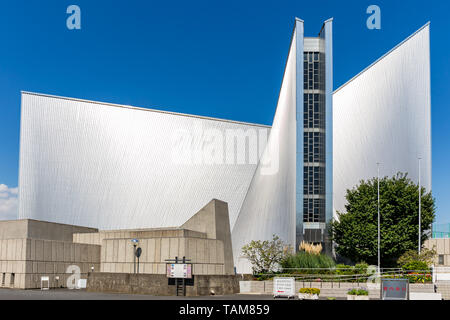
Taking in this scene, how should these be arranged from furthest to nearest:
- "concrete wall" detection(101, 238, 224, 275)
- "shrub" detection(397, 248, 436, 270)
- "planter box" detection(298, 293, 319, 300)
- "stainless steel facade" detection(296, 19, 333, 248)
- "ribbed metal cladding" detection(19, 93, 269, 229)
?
"ribbed metal cladding" detection(19, 93, 269, 229)
"stainless steel facade" detection(296, 19, 333, 248)
"shrub" detection(397, 248, 436, 270)
"concrete wall" detection(101, 238, 224, 275)
"planter box" detection(298, 293, 319, 300)

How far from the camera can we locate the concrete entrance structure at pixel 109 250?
23688mm

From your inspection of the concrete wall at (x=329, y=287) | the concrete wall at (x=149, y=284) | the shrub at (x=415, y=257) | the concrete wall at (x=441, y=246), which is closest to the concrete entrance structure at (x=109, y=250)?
the concrete wall at (x=149, y=284)

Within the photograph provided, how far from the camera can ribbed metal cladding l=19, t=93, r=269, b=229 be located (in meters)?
40.8

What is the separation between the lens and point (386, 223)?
31078mm

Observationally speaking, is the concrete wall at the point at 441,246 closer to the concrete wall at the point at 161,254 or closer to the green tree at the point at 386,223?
the green tree at the point at 386,223

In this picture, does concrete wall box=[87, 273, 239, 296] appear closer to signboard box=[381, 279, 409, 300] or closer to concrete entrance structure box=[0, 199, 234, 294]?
concrete entrance structure box=[0, 199, 234, 294]

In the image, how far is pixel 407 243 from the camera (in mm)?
30297

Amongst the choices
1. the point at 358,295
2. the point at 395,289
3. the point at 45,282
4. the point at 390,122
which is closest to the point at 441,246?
the point at 390,122

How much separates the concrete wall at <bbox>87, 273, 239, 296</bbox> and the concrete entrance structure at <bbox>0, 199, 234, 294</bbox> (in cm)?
12

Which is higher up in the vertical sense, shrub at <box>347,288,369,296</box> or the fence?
the fence

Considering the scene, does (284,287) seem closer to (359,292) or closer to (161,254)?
(359,292)

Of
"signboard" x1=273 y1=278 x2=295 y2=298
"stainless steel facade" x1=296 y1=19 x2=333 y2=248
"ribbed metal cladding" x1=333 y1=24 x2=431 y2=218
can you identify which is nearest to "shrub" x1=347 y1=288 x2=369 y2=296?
"signboard" x1=273 y1=278 x2=295 y2=298

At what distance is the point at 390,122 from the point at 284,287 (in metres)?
20.3

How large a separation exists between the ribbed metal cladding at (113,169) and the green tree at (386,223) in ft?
39.2
